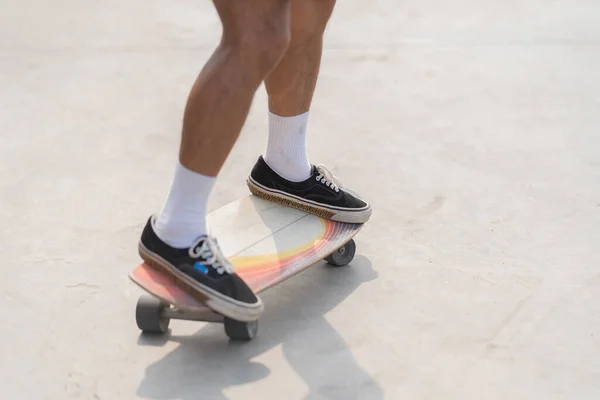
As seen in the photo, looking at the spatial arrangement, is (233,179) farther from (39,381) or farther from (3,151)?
(39,381)

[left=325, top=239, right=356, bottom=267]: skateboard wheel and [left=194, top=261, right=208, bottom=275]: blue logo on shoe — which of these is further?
[left=325, top=239, right=356, bottom=267]: skateboard wheel

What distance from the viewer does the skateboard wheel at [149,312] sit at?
2021 mm

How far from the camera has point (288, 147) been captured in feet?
7.63

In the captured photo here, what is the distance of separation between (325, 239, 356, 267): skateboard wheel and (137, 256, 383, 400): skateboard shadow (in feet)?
0.30

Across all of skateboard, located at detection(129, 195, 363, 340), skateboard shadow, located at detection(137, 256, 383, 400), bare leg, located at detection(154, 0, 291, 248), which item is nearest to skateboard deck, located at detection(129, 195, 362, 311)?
skateboard, located at detection(129, 195, 363, 340)

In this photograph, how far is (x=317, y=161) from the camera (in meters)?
3.01

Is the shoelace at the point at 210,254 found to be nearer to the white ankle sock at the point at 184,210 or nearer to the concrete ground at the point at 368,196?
the white ankle sock at the point at 184,210

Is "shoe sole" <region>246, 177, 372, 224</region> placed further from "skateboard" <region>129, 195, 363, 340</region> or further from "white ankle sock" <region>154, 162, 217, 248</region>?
"white ankle sock" <region>154, 162, 217, 248</region>

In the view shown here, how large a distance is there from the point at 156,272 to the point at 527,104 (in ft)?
6.29

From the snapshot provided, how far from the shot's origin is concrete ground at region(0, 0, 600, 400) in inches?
76.8

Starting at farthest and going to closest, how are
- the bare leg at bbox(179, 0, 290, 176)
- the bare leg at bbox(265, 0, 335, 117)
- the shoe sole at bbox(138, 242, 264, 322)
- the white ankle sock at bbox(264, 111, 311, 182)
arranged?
the white ankle sock at bbox(264, 111, 311, 182) → the bare leg at bbox(265, 0, 335, 117) → the shoe sole at bbox(138, 242, 264, 322) → the bare leg at bbox(179, 0, 290, 176)

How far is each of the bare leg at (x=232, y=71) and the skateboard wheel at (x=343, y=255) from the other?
58 centimetres

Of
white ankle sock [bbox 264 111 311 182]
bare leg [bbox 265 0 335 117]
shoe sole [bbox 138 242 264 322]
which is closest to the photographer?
shoe sole [bbox 138 242 264 322]

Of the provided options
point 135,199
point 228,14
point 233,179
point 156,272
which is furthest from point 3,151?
point 228,14
